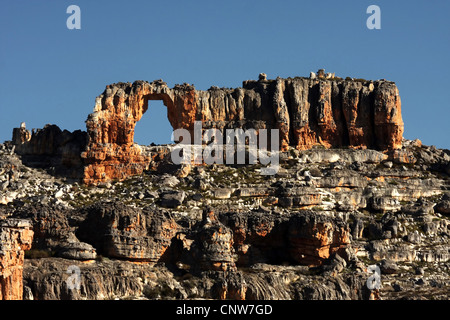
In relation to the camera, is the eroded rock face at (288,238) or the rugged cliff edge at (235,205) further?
the eroded rock face at (288,238)

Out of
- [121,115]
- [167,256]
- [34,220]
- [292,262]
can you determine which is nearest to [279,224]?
[292,262]

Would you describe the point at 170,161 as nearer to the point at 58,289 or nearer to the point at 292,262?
the point at 292,262

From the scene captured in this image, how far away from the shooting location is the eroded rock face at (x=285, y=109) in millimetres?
136750

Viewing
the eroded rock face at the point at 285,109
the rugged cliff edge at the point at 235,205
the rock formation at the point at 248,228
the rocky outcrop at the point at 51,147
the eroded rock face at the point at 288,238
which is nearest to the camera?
the rock formation at the point at 248,228

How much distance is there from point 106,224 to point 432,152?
4952 cm

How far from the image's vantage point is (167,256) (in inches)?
4107
